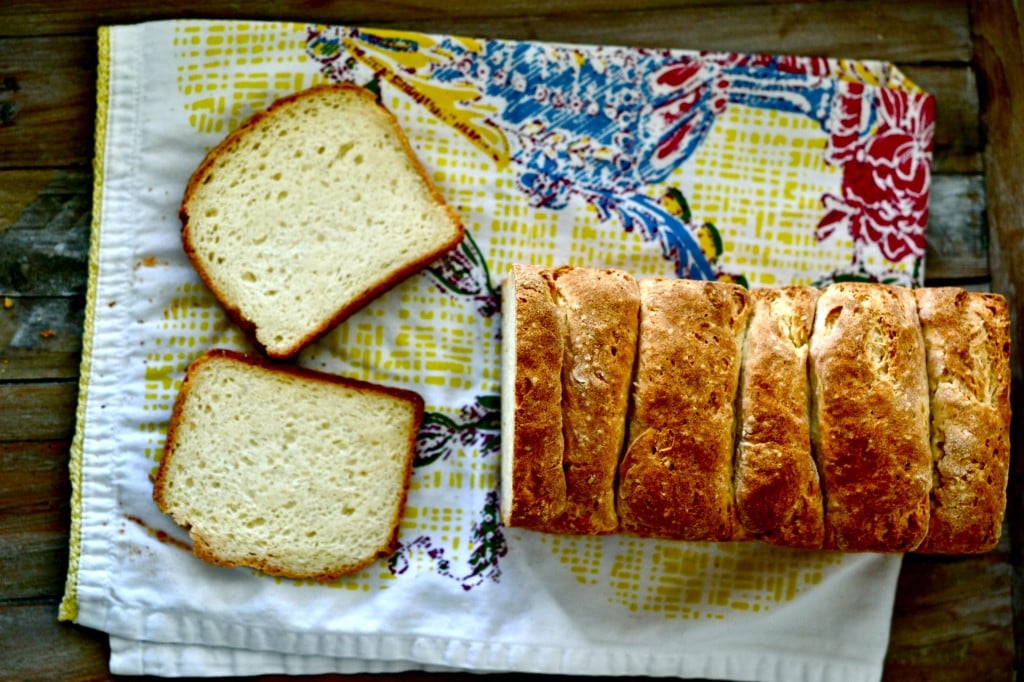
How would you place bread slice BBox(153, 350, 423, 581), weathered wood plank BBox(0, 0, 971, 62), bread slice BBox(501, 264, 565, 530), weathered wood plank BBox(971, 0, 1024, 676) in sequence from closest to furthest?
bread slice BBox(501, 264, 565, 530), bread slice BBox(153, 350, 423, 581), weathered wood plank BBox(0, 0, 971, 62), weathered wood plank BBox(971, 0, 1024, 676)

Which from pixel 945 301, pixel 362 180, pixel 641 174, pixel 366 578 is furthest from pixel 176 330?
pixel 945 301

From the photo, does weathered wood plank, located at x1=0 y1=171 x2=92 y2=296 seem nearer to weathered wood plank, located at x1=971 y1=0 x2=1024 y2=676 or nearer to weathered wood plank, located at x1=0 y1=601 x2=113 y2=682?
weathered wood plank, located at x1=0 y1=601 x2=113 y2=682

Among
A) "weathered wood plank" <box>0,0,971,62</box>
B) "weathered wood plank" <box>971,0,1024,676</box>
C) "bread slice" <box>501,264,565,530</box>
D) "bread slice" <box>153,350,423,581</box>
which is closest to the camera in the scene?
"bread slice" <box>501,264,565,530</box>

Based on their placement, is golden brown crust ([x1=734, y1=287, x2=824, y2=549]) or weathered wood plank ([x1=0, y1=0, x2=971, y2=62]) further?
weathered wood plank ([x1=0, y1=0, x2=971, y2=62])

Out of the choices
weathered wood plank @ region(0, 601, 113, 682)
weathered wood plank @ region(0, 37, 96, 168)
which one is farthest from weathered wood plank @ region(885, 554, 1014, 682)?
weathered wood plank @ region(0, 37, 96, 168)

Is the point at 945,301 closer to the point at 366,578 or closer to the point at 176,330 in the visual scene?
the point at 366,578

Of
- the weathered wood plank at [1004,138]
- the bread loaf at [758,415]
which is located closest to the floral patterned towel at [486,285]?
the weathered wood plank at [1004,138]

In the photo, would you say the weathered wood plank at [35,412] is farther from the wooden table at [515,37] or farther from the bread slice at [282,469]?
the bread slice at [282,469]
